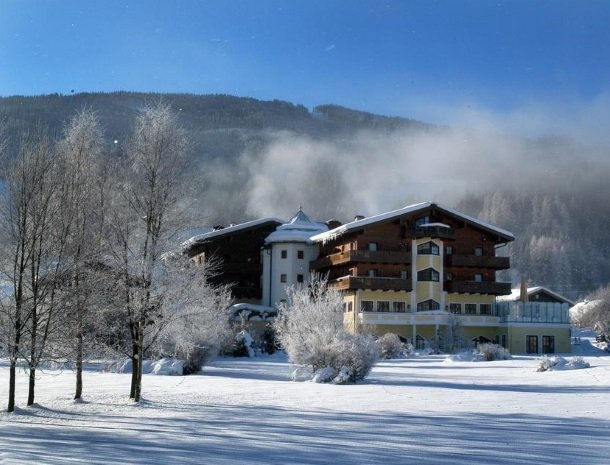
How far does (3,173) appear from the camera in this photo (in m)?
18.1

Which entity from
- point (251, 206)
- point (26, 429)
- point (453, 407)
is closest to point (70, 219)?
point (26, 429)

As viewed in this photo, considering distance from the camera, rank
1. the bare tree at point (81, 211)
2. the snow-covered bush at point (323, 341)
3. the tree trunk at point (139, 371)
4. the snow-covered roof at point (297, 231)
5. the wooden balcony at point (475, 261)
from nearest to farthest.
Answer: the bare tree at point (81, 211) < the tree trunk at point (139, 371) < the snow-covered bush at point (323, 341) < the wooden balcony at point (475, 261) < the snow-covered roof at point (297, 231)

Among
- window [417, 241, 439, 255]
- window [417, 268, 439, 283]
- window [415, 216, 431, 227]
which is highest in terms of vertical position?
window [415, 216, 431, 227]

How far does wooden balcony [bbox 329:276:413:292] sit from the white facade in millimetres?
6608

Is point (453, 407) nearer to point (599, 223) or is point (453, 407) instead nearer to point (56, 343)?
point (56, 343)

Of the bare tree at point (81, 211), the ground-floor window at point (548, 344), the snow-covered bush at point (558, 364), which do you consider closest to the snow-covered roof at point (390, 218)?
the ground-floor window at point (548, 344)

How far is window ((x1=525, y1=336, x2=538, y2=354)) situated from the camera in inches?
2271

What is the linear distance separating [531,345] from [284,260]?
74.0 ft

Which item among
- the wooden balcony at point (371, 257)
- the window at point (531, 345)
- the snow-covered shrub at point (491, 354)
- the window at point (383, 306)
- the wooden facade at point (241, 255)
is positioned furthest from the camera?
the wooden facade at point (241, 255)

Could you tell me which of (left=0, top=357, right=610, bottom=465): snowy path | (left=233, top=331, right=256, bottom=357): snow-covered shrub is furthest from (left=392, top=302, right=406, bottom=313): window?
(left=0, top=357, right=610, bottom=465): snowy path

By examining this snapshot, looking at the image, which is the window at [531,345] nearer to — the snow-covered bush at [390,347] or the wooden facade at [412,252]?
the wooden facade at [412,252]

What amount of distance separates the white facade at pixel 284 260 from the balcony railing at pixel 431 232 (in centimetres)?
1038

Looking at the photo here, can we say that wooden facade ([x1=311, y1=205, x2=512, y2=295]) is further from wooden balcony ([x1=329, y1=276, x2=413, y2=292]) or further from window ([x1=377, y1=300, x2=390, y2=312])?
window ([x1=377, y1=300, x2=390, y2=312])

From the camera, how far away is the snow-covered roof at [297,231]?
6444 cm
